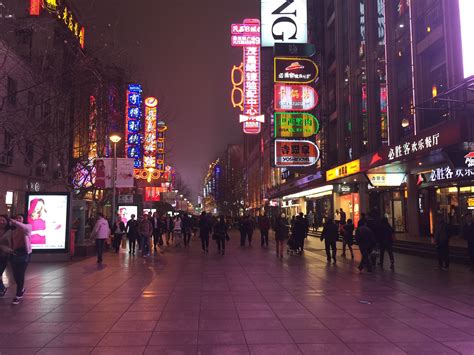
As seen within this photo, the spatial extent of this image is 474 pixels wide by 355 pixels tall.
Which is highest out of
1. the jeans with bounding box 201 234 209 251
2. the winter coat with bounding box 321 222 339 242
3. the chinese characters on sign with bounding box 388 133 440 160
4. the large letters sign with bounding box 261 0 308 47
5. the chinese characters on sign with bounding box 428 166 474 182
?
the large letters sign with bounding box 261 0 308 47

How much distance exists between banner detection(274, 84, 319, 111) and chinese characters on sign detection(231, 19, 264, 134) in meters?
5.17

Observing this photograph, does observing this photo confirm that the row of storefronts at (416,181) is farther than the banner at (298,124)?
No

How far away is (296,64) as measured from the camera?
27.9 m

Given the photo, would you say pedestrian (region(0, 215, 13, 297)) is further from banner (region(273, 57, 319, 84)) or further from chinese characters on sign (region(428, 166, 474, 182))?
banner (region(273, 57, 319, 84))

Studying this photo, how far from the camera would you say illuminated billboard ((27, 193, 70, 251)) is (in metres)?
15.7

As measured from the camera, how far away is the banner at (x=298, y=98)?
91.8ft

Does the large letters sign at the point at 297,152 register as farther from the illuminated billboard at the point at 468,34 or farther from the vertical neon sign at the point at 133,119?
the illuminated billboard at the point at 468,34

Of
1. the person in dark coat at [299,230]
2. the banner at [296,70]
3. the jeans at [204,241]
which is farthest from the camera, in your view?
the banner at [296,70]

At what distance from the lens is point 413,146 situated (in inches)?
692

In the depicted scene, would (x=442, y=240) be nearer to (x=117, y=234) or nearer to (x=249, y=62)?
(x=117, y=234)

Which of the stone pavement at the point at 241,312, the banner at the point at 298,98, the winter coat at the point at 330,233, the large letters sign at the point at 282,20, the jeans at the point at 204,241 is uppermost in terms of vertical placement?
the large letters sign at the point at 282,20

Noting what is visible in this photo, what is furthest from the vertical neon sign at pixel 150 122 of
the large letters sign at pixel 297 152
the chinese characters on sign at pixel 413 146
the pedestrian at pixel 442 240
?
the pedestrian at pixel 442 240

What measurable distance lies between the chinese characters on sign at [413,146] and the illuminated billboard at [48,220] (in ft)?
43.1

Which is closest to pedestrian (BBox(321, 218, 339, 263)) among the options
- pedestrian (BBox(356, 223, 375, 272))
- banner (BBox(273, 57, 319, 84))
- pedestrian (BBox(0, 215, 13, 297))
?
pedestrian (BBox(356, 223, 375, 272))
